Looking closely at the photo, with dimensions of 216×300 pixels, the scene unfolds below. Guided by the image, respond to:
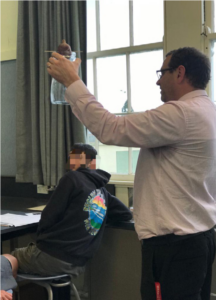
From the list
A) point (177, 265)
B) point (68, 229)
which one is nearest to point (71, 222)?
point (68, 229)

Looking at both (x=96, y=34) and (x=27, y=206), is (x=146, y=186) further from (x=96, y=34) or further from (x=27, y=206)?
(x=96, y=34)

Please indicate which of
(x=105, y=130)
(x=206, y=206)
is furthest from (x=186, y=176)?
(x=105, y=130)

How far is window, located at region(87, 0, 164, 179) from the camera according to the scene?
2.63m

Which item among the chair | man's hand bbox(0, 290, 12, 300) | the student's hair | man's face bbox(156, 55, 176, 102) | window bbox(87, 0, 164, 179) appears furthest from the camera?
window bbox(87, 0, 164, 179)

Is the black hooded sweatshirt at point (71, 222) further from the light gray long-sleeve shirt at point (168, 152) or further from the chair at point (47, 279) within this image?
the light gray long-sleeve shirt at point (168, 152)

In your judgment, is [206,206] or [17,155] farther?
[17,155]

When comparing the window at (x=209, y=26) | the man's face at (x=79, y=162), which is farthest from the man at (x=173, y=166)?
the window at (x=209, y=26)

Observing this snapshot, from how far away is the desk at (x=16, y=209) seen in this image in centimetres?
176

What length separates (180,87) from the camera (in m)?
1.16

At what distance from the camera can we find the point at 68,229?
65.8 inches

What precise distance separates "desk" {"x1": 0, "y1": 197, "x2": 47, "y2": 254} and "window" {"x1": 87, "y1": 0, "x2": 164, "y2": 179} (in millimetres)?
622

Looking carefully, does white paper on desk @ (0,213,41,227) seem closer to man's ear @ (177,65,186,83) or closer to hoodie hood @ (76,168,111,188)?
hoodie hood @ (76,168,111,188)

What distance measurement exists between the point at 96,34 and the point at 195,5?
860 millimetres

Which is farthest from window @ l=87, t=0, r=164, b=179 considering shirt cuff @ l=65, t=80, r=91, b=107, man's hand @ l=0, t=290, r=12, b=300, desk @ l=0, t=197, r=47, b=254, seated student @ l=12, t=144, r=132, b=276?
shirt cuff @ l=65, t=80, r=91, b=107
